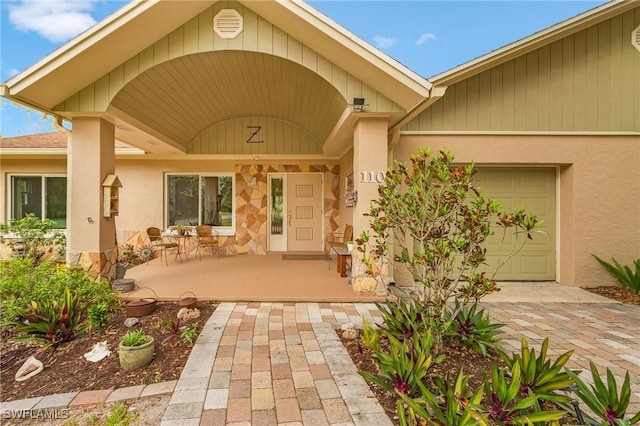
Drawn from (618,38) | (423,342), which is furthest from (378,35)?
(423,342)

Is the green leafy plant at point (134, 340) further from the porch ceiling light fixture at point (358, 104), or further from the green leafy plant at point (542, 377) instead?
the porch ceiling light fixture at point (358, 104)

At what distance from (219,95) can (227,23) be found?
1.79 meters

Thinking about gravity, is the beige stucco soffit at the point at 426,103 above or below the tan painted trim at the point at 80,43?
below

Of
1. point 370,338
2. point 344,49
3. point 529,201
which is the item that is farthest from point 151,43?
point 529,201

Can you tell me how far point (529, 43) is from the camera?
514 centimetres

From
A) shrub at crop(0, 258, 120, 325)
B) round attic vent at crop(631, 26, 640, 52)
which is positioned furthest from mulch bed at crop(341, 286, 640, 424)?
round attic vent at crop(631, 26, 640, 52)

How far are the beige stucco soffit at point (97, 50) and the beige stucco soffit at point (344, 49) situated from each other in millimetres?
999

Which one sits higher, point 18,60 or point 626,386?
point 18,60

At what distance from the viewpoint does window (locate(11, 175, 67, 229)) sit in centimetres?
766

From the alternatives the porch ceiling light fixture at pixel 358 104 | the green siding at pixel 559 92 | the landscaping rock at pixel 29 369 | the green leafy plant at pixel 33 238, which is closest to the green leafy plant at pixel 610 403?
the porch ceiling light fixture at pixel 358 104

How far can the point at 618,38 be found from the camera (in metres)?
5.39

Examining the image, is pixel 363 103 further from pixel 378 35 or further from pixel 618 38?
pixel 378 35

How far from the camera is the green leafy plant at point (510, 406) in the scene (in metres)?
1.74

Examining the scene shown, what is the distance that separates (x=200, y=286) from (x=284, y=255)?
3.05m
